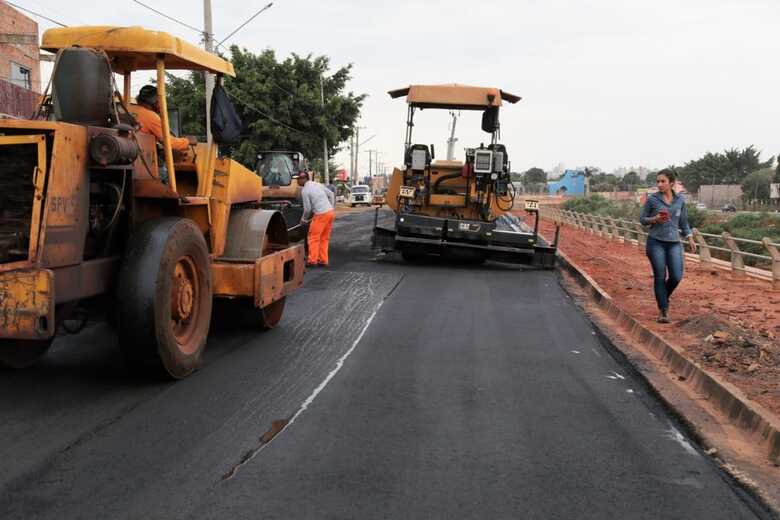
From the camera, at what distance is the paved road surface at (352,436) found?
376 centimetres

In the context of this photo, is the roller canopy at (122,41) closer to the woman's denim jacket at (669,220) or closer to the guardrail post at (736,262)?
the woman's denim jacket at (669,220)

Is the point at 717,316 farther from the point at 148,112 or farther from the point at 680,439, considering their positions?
the point at 148,112

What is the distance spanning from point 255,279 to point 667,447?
3654 mm

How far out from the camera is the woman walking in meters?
8.70

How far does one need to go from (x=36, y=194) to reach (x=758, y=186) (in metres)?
79.9

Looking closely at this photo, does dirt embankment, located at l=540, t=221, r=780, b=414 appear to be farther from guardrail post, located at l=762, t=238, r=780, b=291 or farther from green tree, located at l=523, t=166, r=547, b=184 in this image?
green tree, located at l=523, t=166, r=547, b=184

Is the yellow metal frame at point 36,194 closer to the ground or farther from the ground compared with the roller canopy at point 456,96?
closer to the ground

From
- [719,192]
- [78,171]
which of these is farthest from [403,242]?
[719,192]

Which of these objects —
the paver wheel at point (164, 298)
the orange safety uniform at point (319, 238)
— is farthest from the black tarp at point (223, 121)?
the orange safety uniform at point (319, 238)

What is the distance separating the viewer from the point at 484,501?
12.4ft

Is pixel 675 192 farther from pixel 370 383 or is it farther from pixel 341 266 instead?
pixel 341 266

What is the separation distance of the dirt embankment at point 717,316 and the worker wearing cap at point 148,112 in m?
4.87

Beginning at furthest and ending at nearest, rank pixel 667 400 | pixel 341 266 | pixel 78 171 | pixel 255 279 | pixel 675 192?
1. pixel 341 266
2. pixel 675 192
3. pixel 255 279
4. pixel 667 400
5. pixel 78 171

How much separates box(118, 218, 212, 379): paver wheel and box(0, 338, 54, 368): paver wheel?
866 millimetres
